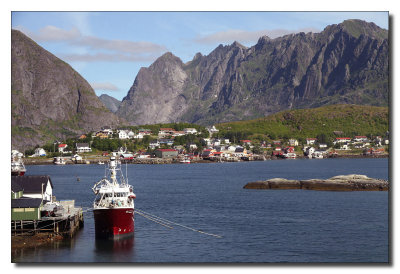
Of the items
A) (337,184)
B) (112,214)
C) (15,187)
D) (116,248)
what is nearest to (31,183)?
(15,187)

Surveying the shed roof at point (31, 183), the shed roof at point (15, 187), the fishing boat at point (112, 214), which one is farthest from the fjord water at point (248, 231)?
the shed roof at point (15, 187)

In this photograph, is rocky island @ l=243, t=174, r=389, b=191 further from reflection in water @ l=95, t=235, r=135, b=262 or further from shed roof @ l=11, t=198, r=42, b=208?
shed roof @ l=11, t=198, r=42, b=208

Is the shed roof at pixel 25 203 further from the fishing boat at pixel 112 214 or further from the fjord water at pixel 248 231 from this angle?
the fishing boat at pixel 112 214

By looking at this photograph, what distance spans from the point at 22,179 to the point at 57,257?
2057 cm

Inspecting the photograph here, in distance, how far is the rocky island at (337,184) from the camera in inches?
3182

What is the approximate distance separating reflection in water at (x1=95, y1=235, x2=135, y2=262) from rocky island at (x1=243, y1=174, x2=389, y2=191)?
47741 mm

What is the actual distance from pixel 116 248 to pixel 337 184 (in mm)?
52393

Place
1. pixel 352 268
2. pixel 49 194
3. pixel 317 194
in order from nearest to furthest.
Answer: pixel 352 268 < pixel 49 194 < pixel 317 194

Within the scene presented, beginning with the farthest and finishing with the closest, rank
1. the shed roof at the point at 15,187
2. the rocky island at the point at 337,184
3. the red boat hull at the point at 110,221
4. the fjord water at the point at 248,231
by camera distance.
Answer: the rocky island at the point at 337,184
the shed roof at the point at 15,187
the red boat hull at the point at 110,221
the fjord water at the point at 248,231

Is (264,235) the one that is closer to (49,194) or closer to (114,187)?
(114,187)

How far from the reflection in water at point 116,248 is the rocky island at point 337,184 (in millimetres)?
47741

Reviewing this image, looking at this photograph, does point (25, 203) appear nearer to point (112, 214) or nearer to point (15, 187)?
point (15, 187)
